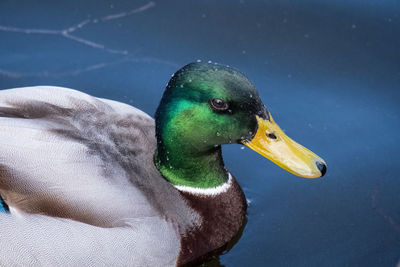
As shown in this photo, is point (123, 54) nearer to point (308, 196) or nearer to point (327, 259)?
point (308, 196)

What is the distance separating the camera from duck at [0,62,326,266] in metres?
2.96

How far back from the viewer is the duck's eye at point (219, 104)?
312cm

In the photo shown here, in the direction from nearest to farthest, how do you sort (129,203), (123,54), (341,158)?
(129,203)
(341,158)
(123,54)

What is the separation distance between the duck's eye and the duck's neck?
29 centimetres

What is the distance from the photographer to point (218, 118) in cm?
320

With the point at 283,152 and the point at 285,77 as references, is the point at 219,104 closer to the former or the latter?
the point at 283,152

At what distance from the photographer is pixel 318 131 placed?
4480mm

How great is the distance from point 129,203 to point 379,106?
233 cm

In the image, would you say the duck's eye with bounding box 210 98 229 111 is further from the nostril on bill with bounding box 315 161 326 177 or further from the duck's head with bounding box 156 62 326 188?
the nostril on bill with bounding box 315 161 326 177

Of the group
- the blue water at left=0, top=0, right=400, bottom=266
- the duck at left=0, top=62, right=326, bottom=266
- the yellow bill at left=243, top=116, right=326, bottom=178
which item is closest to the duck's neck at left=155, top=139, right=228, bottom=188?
the duck at left=0, top=62, right=326, bottom=266

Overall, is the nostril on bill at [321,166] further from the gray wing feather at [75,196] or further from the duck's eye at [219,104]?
the gray wing feather at [75,196]

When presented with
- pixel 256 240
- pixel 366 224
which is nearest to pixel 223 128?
pixel 256 240

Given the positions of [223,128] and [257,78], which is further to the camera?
[257,78]

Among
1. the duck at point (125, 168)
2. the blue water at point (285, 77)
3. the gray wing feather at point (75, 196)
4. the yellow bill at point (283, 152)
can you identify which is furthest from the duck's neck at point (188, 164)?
the blue water at point (285, 77)
